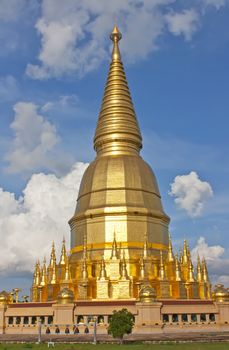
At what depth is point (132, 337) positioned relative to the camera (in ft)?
82.9

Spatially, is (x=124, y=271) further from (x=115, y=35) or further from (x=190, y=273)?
(x=115, y=35)

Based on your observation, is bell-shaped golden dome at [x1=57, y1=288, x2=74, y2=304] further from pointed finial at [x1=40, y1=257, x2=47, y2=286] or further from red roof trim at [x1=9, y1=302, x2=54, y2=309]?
pointed finial at [x1=40, y1=257, x2=47, y2=286]

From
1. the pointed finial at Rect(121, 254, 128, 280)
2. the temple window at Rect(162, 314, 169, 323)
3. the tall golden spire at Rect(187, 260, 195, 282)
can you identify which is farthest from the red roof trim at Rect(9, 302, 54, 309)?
the tall golden spire at Rect(187, 260, 195, 282)

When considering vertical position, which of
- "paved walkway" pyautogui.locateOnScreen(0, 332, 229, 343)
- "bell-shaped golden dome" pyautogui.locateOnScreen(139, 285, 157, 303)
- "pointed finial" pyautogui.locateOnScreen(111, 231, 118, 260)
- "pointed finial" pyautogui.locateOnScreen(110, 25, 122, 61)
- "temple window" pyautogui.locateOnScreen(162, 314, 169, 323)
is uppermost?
"pointed finial" pyautogui.locateOnScreen(110, 25, 122, 61)

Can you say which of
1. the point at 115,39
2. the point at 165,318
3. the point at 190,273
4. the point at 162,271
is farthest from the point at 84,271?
the point at 115,39

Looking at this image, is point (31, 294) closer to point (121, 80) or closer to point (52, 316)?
point (52, 316)

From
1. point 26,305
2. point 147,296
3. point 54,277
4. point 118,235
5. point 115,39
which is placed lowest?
point 26,305

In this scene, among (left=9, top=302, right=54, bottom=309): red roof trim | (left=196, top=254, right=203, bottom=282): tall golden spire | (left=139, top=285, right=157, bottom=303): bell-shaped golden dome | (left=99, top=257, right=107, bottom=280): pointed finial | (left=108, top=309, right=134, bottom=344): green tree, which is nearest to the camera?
(left=108, top=309, right=134, bottom=344): green tree

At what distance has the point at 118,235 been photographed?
3700 centimetres

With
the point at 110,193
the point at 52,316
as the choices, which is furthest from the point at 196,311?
the point at 110,193

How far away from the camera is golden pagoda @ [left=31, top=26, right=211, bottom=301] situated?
33.8 metres

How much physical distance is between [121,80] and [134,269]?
18561 millimetres

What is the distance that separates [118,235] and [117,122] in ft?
35.1

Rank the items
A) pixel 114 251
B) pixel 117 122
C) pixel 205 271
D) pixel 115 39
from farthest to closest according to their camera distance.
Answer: pixel 115 39
pixel 117 122
pixel 205 271
pixel 114 251
